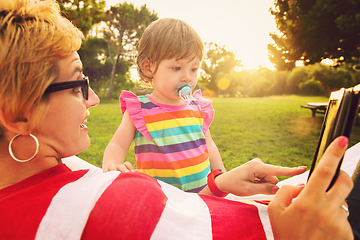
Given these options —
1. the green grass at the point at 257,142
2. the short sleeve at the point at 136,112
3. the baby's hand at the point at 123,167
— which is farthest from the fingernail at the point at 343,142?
the green grass at the point at 257,142

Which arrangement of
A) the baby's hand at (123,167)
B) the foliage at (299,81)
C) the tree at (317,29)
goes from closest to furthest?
the baby's hand at (123,167)
the tree at (317,29)
the foliage at (299,81)

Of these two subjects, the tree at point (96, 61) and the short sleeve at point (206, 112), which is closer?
the short sleeve at point (206, 112)

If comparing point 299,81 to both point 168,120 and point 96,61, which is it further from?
point 168,120

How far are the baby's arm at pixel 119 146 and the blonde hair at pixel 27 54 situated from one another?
2.43 ft

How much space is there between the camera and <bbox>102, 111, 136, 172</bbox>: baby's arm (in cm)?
161

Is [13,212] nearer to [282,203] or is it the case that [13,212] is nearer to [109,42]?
[282,203]

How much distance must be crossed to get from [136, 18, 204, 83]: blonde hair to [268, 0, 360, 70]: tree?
27.4 ft

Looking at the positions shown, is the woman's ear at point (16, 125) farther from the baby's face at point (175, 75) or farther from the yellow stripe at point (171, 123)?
the baby's face at point (175, 75)

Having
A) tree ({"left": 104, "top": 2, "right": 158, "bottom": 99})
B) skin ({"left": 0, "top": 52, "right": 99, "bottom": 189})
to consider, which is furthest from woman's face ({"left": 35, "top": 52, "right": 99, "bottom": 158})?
tree ({"left": 104, "top": 2, "right": 158, "bottom": 99})

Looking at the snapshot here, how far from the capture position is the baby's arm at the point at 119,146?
1.61 metres

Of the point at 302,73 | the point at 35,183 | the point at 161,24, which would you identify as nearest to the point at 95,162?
the point at 161,24

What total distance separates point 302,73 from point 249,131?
41659mm

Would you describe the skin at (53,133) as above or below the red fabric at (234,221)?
above

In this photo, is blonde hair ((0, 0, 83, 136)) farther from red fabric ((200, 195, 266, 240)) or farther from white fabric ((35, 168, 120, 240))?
red fabric ((200, 195, 266, 240))
